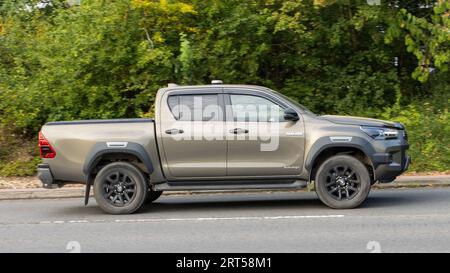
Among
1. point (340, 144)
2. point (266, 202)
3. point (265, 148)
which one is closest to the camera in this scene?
point (340, 144)

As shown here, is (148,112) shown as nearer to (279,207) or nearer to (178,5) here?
(178,5)

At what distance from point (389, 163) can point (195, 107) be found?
2916 mm

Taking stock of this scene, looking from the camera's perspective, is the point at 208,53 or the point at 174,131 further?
the point at 208,53

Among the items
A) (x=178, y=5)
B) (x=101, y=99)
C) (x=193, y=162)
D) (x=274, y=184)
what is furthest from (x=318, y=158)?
(x=101, y=99)

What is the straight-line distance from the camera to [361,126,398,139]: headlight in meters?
10.2

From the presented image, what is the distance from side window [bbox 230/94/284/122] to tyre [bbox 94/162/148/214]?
1.70 metres

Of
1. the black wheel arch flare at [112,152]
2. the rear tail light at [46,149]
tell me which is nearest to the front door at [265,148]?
the black wheel arch flare at [112,152]

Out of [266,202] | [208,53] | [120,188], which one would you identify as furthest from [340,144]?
[208,53]

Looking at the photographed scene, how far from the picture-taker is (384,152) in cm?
1019

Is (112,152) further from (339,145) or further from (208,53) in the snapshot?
(208,53)

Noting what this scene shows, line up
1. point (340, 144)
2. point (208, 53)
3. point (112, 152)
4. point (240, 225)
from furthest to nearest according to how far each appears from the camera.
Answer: point (208, 53)
point (112, 152)
point (340, 144)
point (240, 225)

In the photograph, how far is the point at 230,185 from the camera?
1039 cm

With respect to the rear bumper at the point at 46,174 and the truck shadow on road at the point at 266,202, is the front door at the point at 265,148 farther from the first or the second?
the rear bumper at the point at 46,174

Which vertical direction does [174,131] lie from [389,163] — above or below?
above
